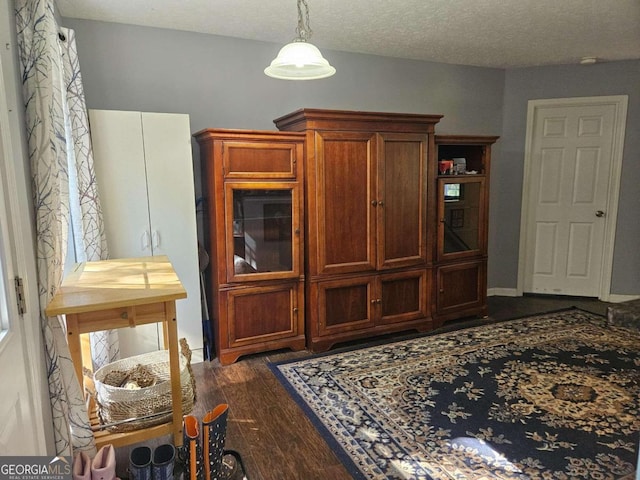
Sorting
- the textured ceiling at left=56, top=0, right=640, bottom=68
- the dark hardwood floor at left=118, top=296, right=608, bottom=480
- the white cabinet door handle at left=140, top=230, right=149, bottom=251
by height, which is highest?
the textured ceiling at left=56, top=0, right=640, bottom=68

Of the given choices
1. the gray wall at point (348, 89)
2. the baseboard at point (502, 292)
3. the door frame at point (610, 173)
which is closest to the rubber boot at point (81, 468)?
the gray wall at point (348, 89)

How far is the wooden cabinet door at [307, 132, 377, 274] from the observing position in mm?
3172

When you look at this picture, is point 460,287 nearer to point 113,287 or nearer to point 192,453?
point 192,453

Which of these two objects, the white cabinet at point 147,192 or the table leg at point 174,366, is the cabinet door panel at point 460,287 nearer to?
the white cabinet at point 147,192

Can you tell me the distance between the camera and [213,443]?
1.79 m

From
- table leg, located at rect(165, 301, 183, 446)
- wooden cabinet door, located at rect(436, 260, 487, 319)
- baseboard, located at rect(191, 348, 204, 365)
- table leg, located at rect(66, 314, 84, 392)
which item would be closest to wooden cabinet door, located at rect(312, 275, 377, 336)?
wooden cabinet door, located at rect(436, 260, 487, 319)

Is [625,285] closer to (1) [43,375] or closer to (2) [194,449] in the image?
(2) [194,449]

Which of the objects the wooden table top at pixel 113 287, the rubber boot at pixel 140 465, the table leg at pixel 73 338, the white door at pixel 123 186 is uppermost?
the white door at pixel 123 186

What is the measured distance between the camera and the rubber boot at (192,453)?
1686 millimetres

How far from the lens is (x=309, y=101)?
12.2 ft

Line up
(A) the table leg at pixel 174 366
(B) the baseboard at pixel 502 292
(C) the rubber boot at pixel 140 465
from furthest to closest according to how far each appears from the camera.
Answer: (B) the baseboard at pixel 502 292, (A) the table leg at pixel 174 366, (C) the rubber boot at pixel 140 465

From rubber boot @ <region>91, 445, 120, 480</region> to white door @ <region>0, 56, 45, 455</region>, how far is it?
223 mm

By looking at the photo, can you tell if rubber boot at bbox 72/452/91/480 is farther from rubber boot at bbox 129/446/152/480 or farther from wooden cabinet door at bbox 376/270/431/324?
wooden cabinet door at bbox 376/270/431/324

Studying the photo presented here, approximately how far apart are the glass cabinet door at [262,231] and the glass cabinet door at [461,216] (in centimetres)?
136
